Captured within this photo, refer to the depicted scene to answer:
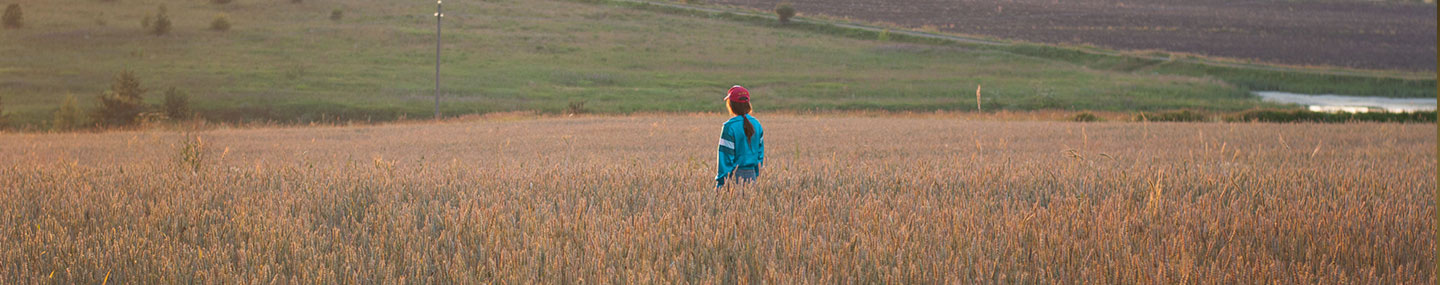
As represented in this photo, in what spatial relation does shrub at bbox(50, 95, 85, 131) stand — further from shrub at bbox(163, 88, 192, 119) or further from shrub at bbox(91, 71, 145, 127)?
shrub at bbox(163, 88, 192, 119)

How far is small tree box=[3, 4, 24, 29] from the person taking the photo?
68875 millimetres

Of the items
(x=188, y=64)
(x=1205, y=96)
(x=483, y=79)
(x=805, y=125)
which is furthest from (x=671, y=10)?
(x=805, y=125)

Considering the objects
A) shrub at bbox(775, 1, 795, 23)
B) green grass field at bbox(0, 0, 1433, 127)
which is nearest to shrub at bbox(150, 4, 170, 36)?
green grass field at bbox(0, 0, 1433, 127)

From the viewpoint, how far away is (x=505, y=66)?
6312cm

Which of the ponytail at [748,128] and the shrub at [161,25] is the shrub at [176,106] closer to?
the shrub at [161,25]

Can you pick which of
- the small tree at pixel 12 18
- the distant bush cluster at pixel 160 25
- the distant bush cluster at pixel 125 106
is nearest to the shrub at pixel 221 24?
the distant bush cluster at pixel 160 25

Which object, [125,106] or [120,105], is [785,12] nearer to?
[125,106]

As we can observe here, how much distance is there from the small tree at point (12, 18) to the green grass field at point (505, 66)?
3.36ft

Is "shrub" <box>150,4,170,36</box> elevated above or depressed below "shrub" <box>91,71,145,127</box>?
above

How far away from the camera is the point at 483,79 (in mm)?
57719

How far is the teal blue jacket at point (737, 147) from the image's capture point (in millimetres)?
6045

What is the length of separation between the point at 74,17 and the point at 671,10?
5235 centimetres

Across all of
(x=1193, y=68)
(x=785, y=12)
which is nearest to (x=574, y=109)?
(x=1193, y=68)

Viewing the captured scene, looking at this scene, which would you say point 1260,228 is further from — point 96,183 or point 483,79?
point 483,79
